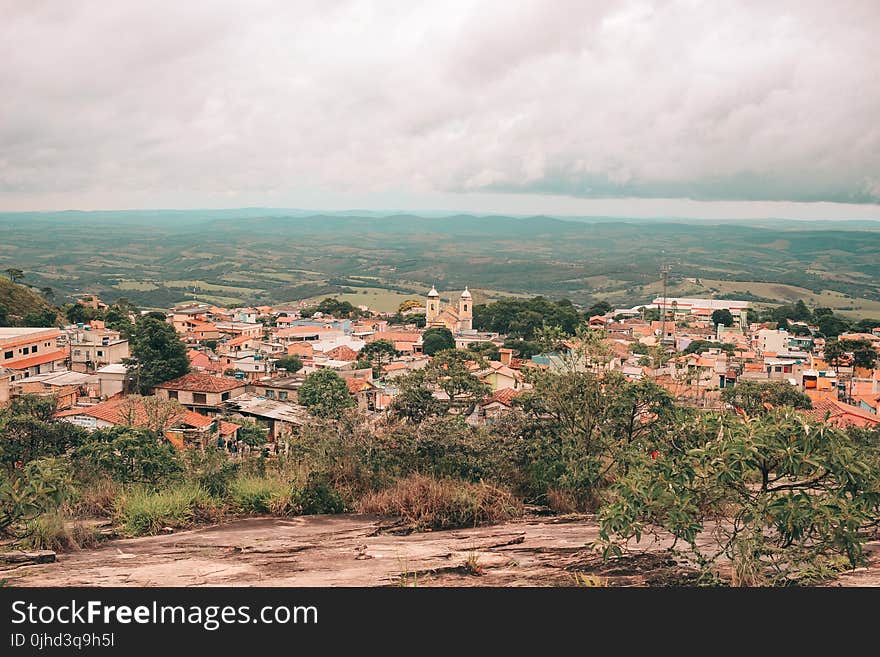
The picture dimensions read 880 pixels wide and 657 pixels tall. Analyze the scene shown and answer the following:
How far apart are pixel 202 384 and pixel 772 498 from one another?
51.4 ft

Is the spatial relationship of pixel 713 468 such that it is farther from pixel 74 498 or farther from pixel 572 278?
pixel 572 278

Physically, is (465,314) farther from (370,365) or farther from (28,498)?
(28,498)

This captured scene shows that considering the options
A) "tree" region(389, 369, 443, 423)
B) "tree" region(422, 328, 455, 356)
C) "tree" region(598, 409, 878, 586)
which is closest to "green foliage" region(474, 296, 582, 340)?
"tree" region(422, 328, 455, 356)

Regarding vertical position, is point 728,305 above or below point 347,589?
below

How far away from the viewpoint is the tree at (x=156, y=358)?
17.4 m

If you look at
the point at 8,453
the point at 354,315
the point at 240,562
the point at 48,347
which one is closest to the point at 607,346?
the point at 240,562

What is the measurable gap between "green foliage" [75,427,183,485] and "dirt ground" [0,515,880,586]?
1.52 metres

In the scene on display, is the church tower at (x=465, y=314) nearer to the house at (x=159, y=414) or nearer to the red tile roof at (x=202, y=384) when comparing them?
the red tile roof at (x=202, y=384)

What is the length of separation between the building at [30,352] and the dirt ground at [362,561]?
16.3 meters

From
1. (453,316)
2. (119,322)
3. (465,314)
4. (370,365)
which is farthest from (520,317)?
(119,322)

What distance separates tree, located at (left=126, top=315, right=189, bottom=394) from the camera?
683 inches

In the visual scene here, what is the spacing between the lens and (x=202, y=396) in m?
16.6

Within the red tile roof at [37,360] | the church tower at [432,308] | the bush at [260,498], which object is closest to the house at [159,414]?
the red tile roof at [37,360]

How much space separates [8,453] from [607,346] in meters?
6.35
